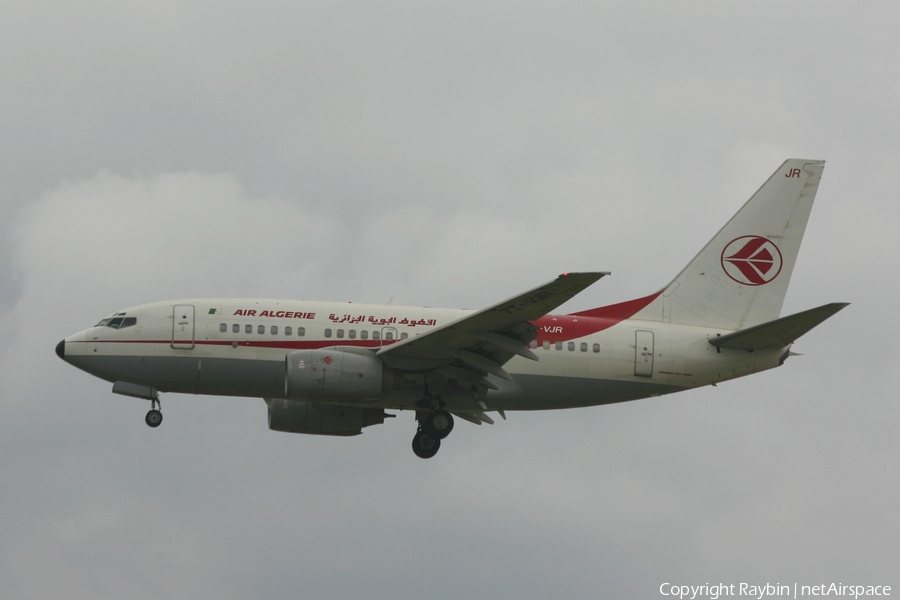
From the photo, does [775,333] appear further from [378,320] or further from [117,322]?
[117,322]

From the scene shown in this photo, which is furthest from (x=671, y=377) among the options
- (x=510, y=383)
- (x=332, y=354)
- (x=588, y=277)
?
(x=332, y=354)

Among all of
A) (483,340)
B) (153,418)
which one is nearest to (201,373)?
(153,418)

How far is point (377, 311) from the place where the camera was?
35562 mm

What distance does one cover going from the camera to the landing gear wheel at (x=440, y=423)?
115ft

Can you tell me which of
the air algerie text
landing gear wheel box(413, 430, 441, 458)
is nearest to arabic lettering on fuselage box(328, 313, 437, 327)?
the air algerie text

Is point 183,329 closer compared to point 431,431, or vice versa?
point 183,329

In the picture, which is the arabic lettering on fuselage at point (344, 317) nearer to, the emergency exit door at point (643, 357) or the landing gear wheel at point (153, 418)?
the landing gear wheel at point (153, 418)

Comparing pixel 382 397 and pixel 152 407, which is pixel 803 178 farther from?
pixel 152 407

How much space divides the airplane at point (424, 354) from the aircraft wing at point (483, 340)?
0.14 ft

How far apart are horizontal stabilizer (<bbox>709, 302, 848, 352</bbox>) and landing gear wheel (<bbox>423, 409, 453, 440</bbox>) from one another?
8.04m

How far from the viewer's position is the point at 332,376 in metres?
33.2

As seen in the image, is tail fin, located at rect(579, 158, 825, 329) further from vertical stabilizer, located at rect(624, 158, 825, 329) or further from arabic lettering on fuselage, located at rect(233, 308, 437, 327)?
arabic lettering on fuselage, located at rect(233, 308, 437, 327)

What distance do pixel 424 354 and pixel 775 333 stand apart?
991 cm

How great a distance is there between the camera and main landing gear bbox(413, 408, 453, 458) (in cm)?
3522
